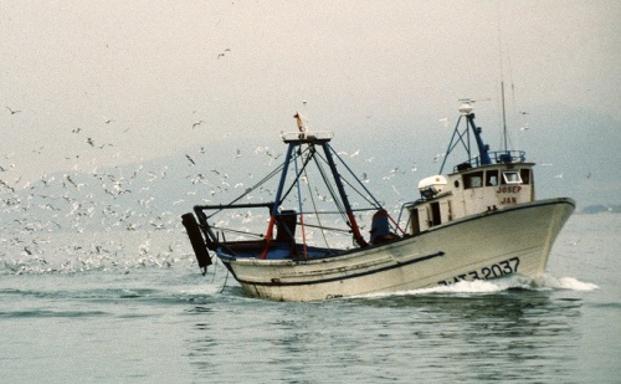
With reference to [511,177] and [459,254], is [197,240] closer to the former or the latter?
[459,254]

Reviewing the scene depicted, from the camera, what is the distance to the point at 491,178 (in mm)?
45094

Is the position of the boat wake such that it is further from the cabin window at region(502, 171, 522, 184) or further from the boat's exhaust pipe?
the boat's exhaust pipe

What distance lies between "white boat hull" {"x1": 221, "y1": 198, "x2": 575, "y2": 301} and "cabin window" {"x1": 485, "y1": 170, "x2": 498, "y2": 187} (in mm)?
2093

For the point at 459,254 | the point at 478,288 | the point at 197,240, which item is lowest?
→ the point at 478,288

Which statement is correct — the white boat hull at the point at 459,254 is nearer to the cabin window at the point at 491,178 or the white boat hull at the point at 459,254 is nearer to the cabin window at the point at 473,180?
the cabin window at the point at 491,178

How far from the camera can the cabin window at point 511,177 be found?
44844 millimetres

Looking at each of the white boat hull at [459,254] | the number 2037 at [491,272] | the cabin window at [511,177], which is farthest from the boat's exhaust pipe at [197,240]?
the cabin window at [511,177]

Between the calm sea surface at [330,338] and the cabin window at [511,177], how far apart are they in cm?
406

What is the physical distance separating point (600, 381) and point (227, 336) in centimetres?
1464

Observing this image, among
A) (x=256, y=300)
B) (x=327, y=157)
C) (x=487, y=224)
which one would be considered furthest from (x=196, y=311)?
(x=487, y=224)

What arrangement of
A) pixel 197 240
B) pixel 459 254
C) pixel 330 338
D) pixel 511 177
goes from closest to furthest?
pixel 330 338 < pixel 459 254 < pixel 511 177 < pixel 197 240

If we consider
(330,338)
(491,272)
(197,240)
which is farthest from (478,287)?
(197,240)

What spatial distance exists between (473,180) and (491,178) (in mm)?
741

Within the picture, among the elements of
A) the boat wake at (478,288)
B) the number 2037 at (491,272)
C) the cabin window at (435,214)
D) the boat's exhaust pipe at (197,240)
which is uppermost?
the cabin window at (435,214)
